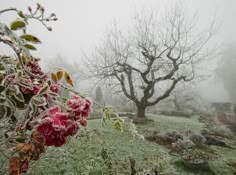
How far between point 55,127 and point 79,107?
0.08 m

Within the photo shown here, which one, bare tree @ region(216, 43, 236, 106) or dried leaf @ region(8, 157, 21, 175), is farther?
bare tree @ region(216, 43, 236, 106)

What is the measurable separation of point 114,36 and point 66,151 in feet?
27.8

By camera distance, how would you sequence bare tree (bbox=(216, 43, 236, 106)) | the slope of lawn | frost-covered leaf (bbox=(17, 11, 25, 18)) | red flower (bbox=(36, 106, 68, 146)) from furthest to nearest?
bare tree (bbox=(216, 43, 236, 106))
the slope of lawn
frost-covered leaf (bbox=(17, 11, 25, 18))
red flower (bbox=(36, 106, 68, 146))

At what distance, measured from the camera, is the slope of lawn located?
4.71 m

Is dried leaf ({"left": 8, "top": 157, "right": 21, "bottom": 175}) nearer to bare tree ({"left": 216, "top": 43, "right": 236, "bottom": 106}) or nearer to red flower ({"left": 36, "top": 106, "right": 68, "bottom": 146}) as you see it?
red flower ({"left": 36, "top": 106, "right": 68, "bottom": 146})

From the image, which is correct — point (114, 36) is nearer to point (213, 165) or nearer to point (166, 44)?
point (166, 44)

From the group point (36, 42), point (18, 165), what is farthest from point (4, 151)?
point (36, 42)

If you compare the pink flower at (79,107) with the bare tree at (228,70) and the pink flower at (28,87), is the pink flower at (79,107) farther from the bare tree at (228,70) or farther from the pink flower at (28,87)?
the bare tree at (228,70)

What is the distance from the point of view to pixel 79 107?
603 mm

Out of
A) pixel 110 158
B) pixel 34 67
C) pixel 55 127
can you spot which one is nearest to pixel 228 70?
pixel 110 158

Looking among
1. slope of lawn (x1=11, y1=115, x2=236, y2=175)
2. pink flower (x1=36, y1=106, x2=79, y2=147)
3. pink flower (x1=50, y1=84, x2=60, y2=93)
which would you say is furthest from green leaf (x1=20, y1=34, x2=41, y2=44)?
slope of lawn (x1=11, y1=115, x2=236, y2=175)

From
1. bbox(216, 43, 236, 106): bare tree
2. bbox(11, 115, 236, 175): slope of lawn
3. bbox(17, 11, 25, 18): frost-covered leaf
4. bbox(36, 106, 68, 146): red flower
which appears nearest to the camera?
bbox(36, 106, 68, 146): red flower

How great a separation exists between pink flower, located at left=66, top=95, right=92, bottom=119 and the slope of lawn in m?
3.93

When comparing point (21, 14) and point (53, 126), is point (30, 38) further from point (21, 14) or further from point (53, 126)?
point (53, 126)
